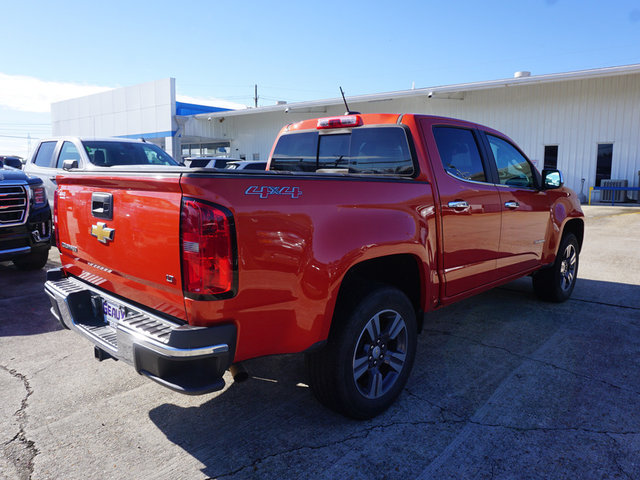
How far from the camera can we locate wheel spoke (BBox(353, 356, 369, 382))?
2.83m

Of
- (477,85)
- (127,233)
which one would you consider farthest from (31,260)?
(477,85)

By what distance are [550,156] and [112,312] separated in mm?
21832

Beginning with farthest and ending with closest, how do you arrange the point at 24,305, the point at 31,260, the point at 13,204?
the point at 31,260
the point at 13,204
the point at 24,305

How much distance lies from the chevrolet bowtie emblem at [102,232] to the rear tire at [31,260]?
499 cm

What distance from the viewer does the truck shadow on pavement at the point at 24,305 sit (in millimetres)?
4574

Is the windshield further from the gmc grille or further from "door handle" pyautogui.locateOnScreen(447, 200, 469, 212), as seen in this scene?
"door handle" pyautogui.locateOnScreen(447, 200, 469, 212)

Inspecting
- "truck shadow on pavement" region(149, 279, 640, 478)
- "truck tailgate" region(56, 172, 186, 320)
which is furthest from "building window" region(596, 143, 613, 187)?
"truck tailgate" region(56, 172, 186, 320)

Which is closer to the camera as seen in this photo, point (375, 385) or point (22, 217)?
point (375, 385)

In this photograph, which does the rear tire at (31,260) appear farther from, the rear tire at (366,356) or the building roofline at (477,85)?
the building roofline at (477,85)

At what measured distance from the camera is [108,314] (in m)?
2.80

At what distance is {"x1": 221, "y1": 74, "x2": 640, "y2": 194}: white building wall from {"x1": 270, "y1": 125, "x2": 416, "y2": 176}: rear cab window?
19321 millimetres

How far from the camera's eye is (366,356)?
291cm

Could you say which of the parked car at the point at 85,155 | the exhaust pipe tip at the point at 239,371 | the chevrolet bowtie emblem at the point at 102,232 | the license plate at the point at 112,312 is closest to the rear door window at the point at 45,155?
the parked car at the point at 85,155

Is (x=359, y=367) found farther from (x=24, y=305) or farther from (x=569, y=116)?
(x=569, y=116)
